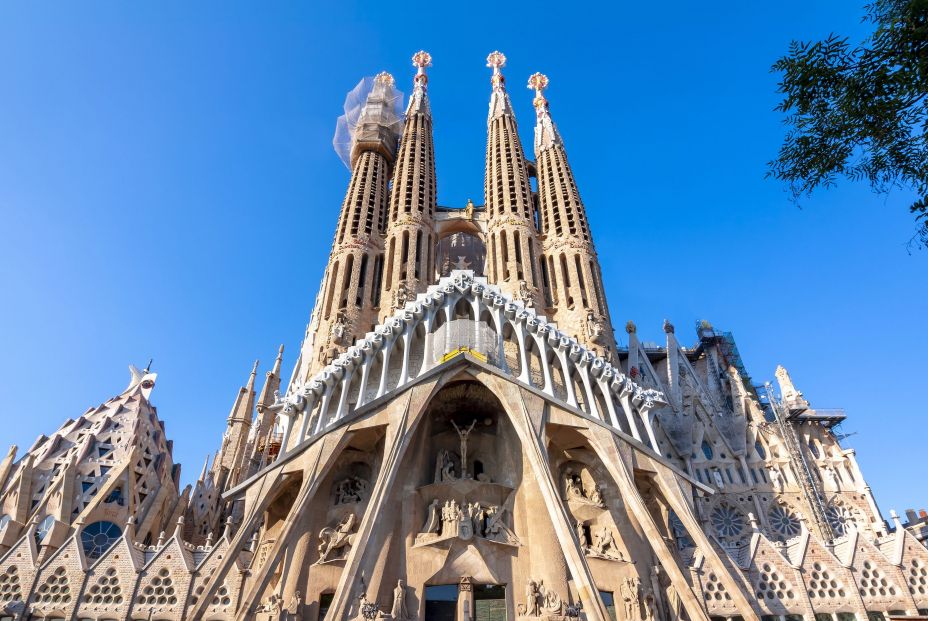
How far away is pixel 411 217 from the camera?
86.1 feet

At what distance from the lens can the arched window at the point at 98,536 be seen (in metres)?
16.6

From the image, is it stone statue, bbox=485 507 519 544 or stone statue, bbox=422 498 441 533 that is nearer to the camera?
stone statue, bbox=485 507 519 544

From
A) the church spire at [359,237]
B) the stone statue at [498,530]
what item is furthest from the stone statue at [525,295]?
the stone statue at [498,530]

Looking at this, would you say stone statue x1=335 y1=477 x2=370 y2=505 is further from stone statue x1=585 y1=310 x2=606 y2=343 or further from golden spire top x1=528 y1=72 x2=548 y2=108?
golden spire top x1=528 y1=72 x2=548 y2=108

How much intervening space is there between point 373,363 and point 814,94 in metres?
14.7

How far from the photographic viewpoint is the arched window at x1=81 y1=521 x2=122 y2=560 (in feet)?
54.4

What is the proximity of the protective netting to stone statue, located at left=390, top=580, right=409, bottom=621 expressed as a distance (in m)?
23.3

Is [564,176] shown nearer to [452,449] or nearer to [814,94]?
[452,449]

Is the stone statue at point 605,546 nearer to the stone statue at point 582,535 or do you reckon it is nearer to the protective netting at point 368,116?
the stone statue at point 582,535

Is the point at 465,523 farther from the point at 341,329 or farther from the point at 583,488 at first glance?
the point at 341,329

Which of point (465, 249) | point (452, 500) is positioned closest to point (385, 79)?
point (465, 249)

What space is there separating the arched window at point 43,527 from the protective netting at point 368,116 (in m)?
22.1

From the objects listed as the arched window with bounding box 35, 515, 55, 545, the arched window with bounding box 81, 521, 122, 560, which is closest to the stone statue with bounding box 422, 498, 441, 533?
the arched window with bounding box 81, 521, 122, 560

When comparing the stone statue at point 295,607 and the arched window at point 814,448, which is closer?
the stone statue at point 295,607
